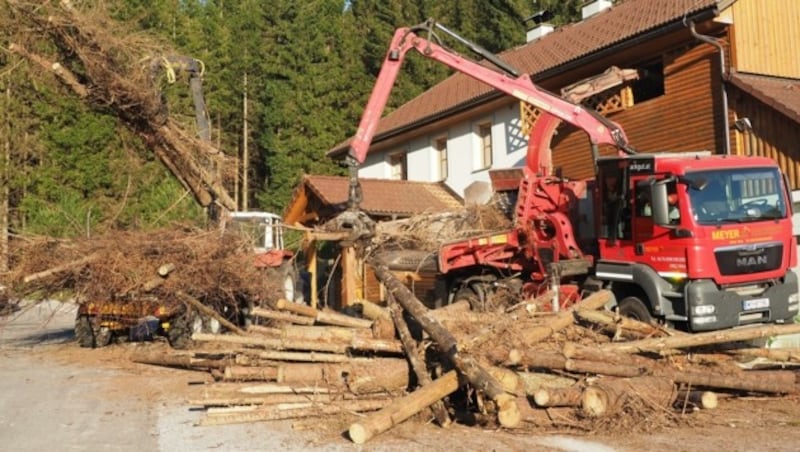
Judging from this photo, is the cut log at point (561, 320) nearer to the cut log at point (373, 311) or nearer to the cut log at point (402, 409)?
the cut log at point (402, 409)

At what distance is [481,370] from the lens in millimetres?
8219

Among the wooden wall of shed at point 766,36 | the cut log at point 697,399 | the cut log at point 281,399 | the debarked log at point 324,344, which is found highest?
the wooden wall of shed at point 766,36

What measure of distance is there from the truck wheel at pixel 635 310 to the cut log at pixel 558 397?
11.6 feet

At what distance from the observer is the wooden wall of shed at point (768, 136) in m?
15.4

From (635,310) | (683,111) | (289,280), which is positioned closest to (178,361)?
(289,280)

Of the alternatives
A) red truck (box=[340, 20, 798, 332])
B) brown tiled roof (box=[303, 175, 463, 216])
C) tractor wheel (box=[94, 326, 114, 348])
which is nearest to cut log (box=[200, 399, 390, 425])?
red truck (box=[340, 20, 798, 332])

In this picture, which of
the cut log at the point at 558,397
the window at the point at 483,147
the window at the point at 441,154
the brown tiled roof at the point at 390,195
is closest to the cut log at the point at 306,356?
the cut log at the point at 558,397

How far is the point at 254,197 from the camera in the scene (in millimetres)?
47062

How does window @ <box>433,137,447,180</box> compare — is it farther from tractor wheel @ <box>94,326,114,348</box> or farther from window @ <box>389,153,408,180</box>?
tractor wheel @ <box>94,326,114,348</box>

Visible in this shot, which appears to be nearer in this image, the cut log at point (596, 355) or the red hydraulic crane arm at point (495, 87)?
the cut log at point (596, 355)

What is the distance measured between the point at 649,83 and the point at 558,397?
A: 12882 millimetres

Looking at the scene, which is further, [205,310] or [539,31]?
[539,31]

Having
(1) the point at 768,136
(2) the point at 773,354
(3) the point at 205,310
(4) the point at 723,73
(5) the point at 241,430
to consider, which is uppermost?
(4) the point at 723,73

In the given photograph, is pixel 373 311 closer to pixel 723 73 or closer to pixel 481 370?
pixel 481 370
